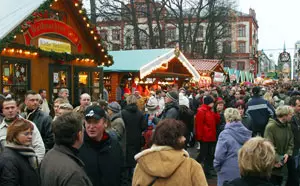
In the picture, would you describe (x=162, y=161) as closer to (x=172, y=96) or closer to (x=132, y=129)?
(x=132, y=129)

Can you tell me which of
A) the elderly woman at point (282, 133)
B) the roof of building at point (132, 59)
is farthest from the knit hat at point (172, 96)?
the roof of building at point (132, 59)

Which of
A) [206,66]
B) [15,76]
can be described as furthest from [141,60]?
[206,66]

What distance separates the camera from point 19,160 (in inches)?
145

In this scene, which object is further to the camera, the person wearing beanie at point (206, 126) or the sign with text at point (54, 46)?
the sign with text at point (54, 46)

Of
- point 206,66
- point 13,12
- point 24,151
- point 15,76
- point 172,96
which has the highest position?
point 13,12

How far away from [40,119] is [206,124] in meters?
3.98

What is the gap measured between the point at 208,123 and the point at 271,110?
2.01 m

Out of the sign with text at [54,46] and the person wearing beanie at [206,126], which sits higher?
the sign with text at [54,46]

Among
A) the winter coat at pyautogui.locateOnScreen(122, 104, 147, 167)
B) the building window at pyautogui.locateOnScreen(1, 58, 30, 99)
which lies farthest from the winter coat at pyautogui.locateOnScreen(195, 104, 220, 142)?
the building window at pyautogui.locateOnScreen(1, 58, 30, 99)

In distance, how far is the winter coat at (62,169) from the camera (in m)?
2.88

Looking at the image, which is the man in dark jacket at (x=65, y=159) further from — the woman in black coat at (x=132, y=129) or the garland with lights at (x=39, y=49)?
the garland with lights at (x=39, y=49)

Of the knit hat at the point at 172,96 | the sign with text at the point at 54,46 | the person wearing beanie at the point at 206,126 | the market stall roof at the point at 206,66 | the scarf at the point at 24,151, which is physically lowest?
the person wearing beanie at the point at 206,126

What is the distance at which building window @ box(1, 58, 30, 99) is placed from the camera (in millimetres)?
10656

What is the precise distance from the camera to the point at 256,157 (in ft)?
9.79
